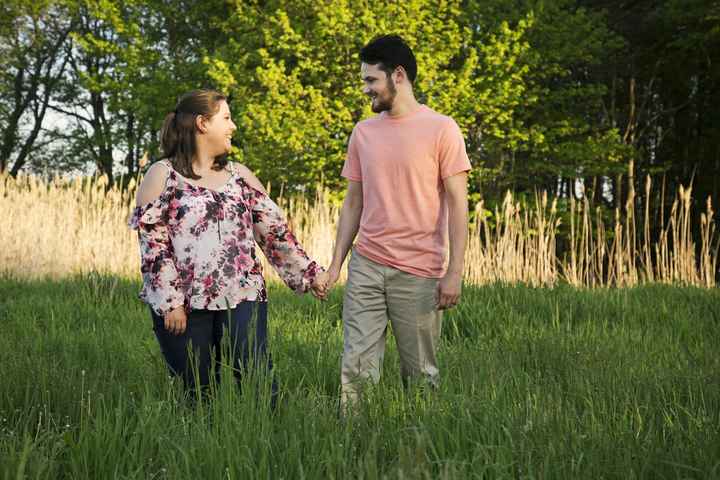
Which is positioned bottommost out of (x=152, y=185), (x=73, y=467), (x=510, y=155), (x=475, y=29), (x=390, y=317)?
(x=73, y=467)

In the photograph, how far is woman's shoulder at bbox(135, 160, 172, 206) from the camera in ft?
10.3

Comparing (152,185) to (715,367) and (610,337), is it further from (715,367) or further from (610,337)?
(610,337)

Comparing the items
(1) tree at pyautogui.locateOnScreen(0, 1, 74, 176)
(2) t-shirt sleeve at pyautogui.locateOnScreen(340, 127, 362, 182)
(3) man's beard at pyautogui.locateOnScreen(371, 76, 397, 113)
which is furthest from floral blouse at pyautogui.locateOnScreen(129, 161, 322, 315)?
(1) tree at pyautogui.locateOnScreen(0, 1, 74, 176)

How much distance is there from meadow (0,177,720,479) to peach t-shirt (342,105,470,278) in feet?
1.97

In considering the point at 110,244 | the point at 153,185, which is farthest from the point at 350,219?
the point at 110,244

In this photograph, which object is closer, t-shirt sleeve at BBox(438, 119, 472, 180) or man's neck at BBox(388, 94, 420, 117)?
t-shirt sleeve at BBox(438, 119, 472, 180)

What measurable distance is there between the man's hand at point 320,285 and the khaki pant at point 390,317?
0.38 feet

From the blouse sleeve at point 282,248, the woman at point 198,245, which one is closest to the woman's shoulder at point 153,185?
the woman at point 198,245

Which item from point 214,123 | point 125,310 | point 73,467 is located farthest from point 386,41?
point 125,310

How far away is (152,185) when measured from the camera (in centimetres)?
314

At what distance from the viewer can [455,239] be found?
134 inches

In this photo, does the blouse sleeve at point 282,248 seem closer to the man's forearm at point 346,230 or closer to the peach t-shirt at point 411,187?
the man's forearm at point 346,230

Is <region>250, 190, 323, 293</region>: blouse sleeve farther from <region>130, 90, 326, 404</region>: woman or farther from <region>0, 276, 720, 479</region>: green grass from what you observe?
<region>0, 276, 720, 479</region>: green grass

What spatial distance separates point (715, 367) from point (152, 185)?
2.97 meters
